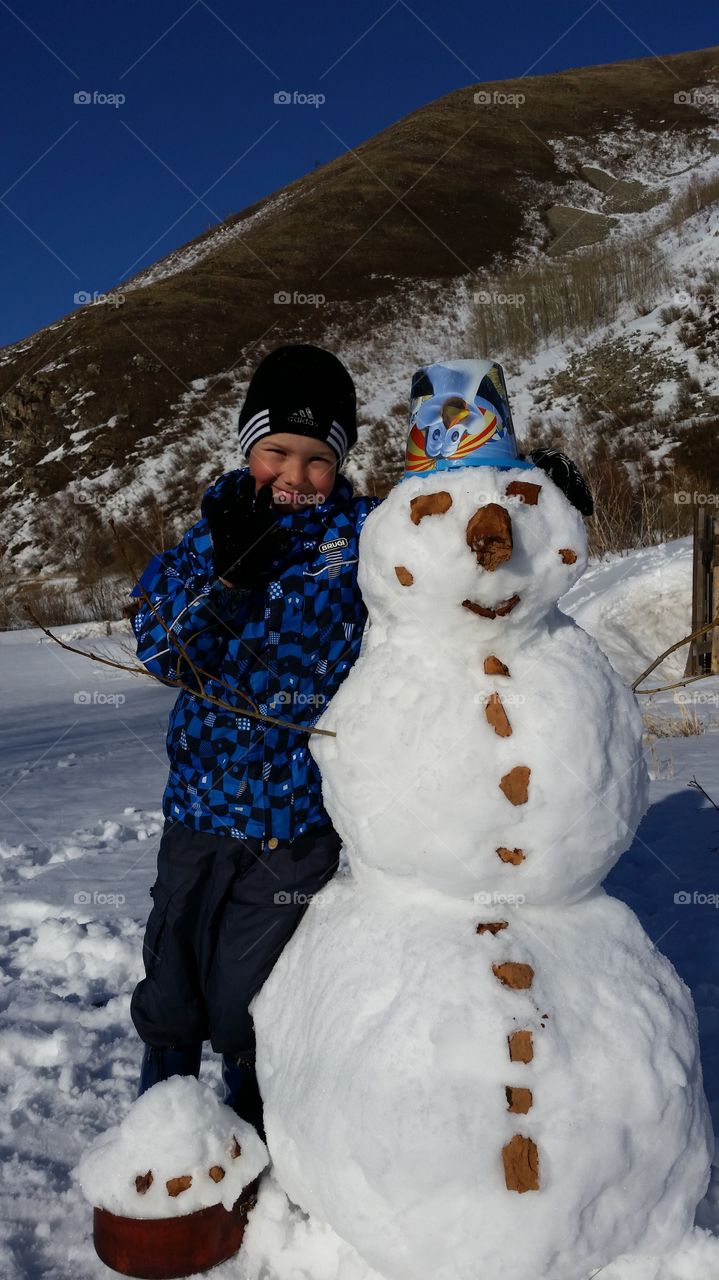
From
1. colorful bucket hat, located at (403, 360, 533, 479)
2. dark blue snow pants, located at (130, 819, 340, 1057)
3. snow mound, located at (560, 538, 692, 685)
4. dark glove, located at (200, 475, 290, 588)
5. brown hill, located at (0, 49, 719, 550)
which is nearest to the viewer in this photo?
colorful bucket hat, located at (403, 360, 533, 479)

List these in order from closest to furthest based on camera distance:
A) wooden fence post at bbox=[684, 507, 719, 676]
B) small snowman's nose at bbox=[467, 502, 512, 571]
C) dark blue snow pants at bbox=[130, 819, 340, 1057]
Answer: small snowman's nose at bbox=[467, 502, 512, 571]
dark blue snow pants at bbox=[130, 819, 340, 1057]
wooden fence post at bbox=[684, 507, 719, 676]

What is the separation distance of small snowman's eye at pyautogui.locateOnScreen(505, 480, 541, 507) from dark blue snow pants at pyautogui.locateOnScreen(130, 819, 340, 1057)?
2.80 ft

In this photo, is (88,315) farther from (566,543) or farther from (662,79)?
(566,543)

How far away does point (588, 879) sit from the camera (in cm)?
136

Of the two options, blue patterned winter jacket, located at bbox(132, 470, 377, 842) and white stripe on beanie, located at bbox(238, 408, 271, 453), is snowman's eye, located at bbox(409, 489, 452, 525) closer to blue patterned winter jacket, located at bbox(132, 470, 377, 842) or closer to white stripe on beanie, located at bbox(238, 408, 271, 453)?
blue patterned winter jacket, located at bbox(132, 470, 377, 842)

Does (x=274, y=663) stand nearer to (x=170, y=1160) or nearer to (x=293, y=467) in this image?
(x=293, y=467)

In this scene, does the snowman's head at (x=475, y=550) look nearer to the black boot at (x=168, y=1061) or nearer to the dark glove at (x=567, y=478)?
the dark glove at (x=567, y=478)

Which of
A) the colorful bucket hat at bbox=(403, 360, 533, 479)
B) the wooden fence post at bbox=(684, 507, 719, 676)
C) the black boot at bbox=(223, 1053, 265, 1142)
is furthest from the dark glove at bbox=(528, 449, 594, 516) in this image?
the wooden fence post at bbox=(684, 507, 719, 676)

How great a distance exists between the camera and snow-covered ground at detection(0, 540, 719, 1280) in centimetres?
155

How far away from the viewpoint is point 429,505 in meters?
1.25

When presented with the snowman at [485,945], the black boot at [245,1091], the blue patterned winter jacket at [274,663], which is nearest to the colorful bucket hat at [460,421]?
the snowman at [485,945]

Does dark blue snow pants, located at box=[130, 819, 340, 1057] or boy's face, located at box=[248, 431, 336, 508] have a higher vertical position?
boy's face, located at box=[248, 431, 336, 508]

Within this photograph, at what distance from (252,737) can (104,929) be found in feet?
5.03

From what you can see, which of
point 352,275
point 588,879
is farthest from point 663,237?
point 588,879
